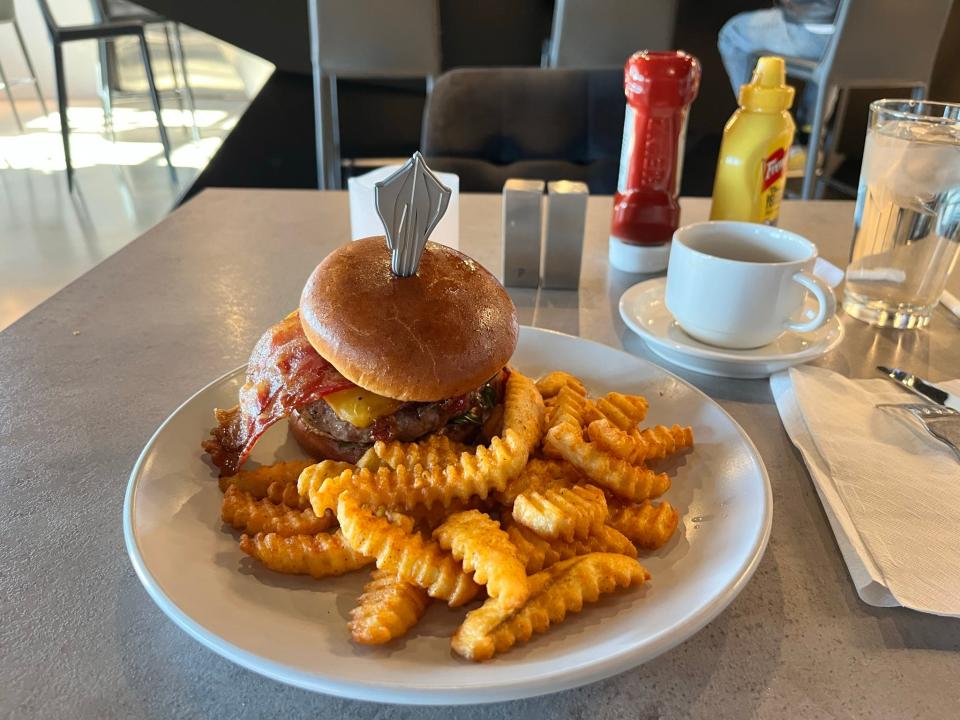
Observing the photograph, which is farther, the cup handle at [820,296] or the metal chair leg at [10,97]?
the metal chair leg at [10,97]

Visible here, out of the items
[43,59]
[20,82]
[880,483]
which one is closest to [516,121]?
[880,483]

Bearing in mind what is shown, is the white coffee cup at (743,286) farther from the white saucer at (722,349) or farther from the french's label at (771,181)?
the french's label at (771,181)

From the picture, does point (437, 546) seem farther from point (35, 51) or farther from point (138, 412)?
point (35, 51)

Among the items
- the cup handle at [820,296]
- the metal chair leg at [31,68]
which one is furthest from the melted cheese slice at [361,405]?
the metal chair leg at [31,68]

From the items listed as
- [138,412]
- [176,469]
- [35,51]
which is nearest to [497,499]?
[176,469]

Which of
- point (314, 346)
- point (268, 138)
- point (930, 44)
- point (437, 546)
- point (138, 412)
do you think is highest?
point (930, 44)

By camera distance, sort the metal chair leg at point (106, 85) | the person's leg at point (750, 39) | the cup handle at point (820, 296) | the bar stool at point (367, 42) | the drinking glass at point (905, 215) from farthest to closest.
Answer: the metal chair leg at point (106, 85)
the person's leg at point (750, 39)
the bar stool at point (367, 42)
the drinking glass at point (905, 215)
the cup handle at point (820, 296)
